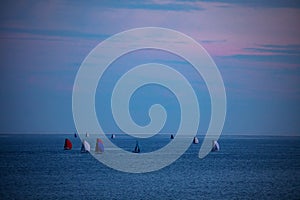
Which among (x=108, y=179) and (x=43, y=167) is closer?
(x=108, y=179)

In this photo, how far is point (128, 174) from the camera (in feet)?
246

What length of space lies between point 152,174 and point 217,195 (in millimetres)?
20840

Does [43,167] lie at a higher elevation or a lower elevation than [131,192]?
lower

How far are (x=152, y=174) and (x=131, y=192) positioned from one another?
61.5 ft

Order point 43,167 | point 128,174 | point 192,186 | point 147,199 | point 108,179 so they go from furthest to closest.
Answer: point 43,167, point 128,174, point 108,179, point 192,186, point 147,199

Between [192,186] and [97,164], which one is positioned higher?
[192,186]

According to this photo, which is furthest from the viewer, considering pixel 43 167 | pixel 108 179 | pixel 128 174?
pixel 43 167

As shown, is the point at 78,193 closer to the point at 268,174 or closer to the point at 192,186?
the point at 192,186

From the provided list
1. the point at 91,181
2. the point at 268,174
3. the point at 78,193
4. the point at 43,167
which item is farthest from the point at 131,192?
the point at 43,167

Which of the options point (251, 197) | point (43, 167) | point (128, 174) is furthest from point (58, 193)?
point (43, 167)

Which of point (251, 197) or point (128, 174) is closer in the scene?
point (251, 197)

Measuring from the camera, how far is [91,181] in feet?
216

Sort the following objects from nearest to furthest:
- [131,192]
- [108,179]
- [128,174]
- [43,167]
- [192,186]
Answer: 1. [131,192]
2. [192,186]
3. [108,179]
4. [128,174]
5. [43,167]

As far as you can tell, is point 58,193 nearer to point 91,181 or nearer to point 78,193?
point 78,193
